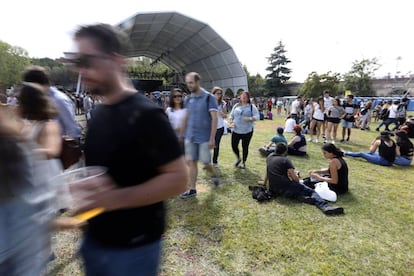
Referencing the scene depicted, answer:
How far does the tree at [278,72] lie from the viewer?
173 ft

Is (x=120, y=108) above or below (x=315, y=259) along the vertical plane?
above

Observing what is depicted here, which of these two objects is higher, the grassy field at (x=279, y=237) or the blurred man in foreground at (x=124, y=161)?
the blurred man in foreground at (x=124, y=161)

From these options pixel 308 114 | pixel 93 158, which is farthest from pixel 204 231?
pixel 308 114

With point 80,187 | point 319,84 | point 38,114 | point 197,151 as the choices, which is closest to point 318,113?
point 197,151

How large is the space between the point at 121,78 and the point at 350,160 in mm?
7437

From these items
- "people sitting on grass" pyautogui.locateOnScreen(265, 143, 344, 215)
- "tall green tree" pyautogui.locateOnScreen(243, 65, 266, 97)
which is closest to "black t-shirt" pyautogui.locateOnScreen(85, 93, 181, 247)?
"people sitting on grass" pyautogui.locateOnScreen(265, 143, 344, 215)

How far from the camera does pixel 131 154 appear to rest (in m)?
1.01

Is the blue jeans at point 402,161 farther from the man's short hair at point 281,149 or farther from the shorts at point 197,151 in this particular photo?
the shorts at point 197,151

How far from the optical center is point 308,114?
A: 11.3 metres

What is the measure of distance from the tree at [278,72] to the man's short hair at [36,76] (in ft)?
171

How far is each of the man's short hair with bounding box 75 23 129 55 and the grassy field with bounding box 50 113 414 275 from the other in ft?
7.49

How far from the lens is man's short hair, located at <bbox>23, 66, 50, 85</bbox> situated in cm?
273

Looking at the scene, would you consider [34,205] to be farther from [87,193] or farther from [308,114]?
[308,114]

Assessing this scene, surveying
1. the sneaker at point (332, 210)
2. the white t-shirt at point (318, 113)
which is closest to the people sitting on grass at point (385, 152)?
the white t-shirt at point (318, 113)
